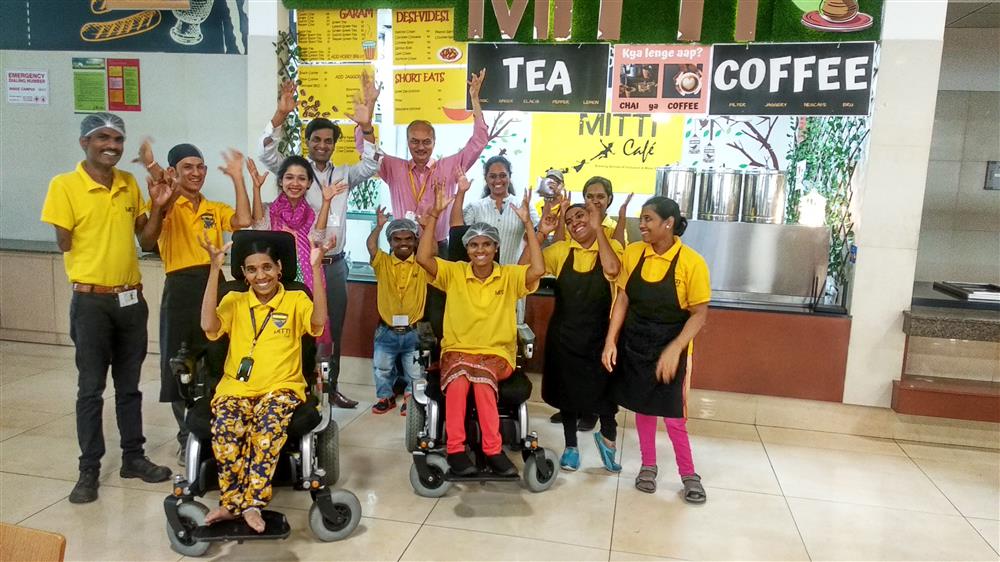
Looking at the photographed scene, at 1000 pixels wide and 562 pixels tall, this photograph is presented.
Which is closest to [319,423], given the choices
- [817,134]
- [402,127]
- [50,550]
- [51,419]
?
[50,550]

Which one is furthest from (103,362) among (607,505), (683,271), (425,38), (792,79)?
(792,79)

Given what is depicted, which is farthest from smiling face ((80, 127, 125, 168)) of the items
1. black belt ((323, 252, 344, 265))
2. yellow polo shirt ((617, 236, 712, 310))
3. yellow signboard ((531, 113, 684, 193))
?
yellow signboard ((531, 113, 684, 193))

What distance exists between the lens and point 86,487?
3.03m

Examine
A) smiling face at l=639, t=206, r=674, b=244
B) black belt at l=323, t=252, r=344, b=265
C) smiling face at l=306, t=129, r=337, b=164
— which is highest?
smiling face at l=306, t=129, r=337, b=164

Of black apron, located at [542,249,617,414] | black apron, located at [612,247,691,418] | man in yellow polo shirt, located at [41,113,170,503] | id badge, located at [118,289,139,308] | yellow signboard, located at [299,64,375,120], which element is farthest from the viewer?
yellow signboard, located at [299,64,375,120]

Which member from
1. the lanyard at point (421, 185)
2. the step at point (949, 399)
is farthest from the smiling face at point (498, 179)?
the step at point (949, 399)

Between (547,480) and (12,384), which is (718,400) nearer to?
(547,480)

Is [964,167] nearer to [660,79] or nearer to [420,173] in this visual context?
[660,79]

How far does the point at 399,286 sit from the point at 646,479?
174 centimetres

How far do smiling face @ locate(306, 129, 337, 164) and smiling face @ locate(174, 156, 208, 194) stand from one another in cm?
73

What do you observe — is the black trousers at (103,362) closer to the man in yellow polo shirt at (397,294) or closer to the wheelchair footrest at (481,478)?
the man in yellow polo shirt at (397,294)

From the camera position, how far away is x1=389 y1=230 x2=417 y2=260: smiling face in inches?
152

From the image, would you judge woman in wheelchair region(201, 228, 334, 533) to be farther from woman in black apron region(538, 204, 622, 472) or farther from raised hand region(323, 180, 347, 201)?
woman in black apron region(538, 204, 622, 472)

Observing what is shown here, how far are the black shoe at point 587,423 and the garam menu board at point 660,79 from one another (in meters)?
2.09
